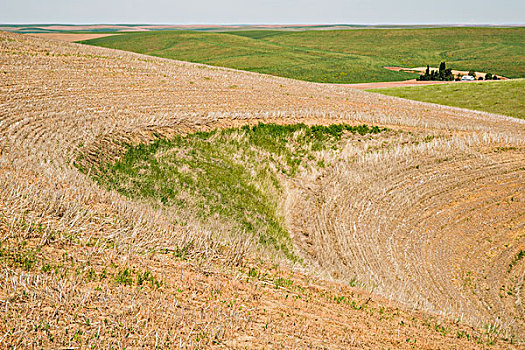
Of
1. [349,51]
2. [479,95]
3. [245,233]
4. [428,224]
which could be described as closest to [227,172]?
[245,233]

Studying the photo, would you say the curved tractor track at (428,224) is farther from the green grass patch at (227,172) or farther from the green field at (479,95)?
the green field at (479,95)

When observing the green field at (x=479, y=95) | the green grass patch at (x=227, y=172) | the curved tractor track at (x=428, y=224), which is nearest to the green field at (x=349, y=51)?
the green field at (x=479, y=95)

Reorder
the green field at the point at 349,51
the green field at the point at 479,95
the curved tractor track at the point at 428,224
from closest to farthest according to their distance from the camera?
the curved tractor track at the point at 428,224 < the green field at the point at 479,95 < the green field at the point at 349,51

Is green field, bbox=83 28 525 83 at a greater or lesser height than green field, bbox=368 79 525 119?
greater

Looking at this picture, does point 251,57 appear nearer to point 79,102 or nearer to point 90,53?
point 90,53

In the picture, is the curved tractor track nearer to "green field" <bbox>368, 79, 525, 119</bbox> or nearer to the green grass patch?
the green grass patch

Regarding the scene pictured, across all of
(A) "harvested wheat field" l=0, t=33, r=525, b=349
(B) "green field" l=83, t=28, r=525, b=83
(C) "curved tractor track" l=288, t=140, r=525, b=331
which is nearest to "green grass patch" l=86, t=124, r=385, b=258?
(A) "harvested wheat field" l=0, t=33, r=525, b=349

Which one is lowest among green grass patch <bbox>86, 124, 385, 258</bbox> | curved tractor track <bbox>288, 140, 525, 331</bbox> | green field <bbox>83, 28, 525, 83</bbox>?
curved tractor track <bbox>288, 140, 525, 331</bbox>
